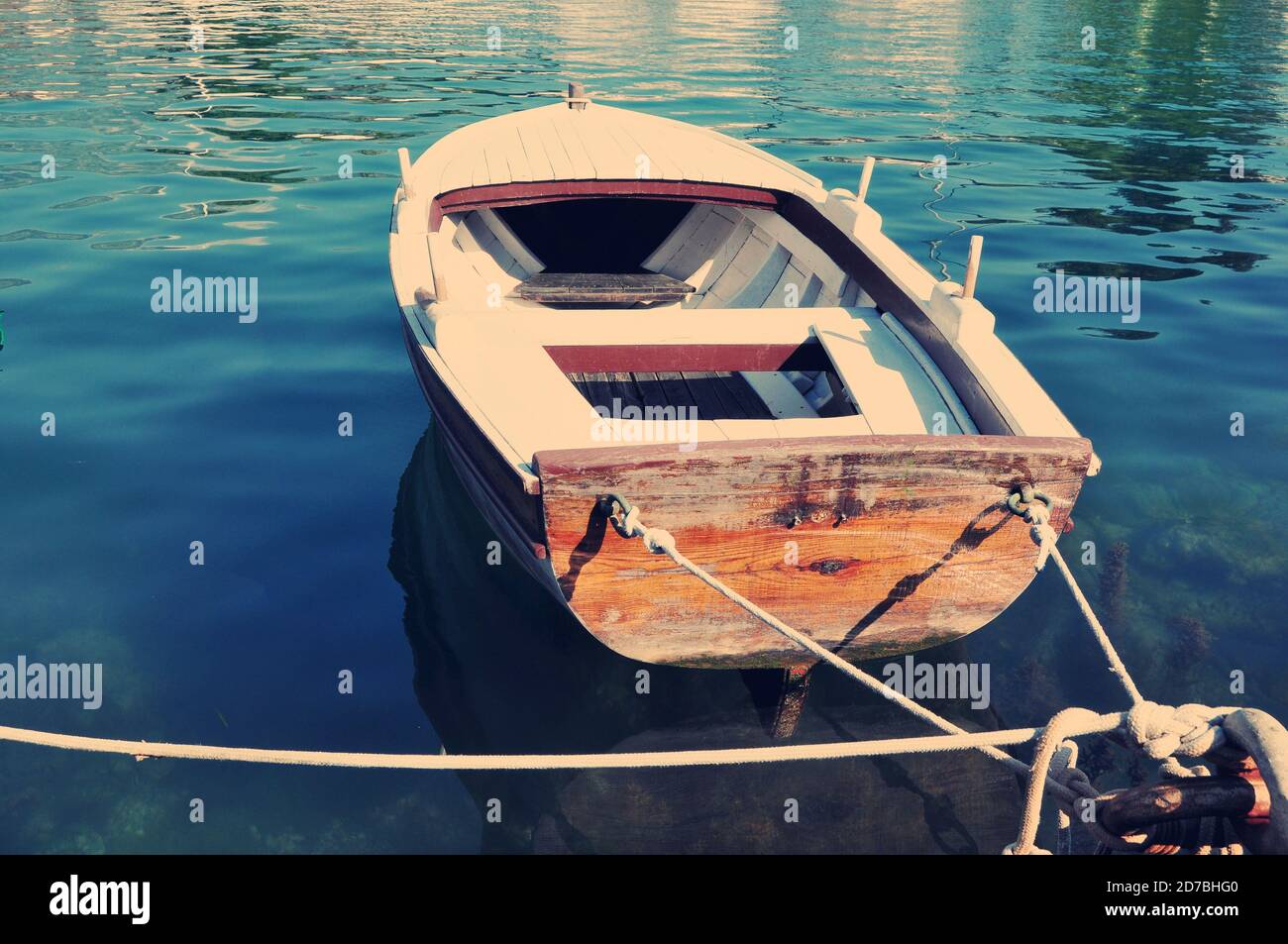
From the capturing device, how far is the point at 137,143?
15.2 m

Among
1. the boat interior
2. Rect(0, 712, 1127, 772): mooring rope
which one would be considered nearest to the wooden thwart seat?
the boat interior

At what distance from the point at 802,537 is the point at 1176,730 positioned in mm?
1687

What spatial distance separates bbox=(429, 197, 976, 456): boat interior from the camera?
4941 millimetres

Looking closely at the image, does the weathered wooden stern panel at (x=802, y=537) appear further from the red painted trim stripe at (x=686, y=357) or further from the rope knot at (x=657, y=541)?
the red painted trim stripe at (x=686, y=357)

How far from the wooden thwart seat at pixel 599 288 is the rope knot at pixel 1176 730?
5773 millimetres

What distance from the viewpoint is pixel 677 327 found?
557 centimetres

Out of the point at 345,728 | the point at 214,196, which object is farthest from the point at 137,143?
the point at 345,728

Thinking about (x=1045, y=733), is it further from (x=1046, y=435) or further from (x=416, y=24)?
(x=416, y=24)

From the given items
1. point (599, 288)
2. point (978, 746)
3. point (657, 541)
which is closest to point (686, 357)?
point (657, 541)

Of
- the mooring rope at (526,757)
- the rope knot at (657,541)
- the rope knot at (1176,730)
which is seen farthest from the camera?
the rope knot at (657,541)

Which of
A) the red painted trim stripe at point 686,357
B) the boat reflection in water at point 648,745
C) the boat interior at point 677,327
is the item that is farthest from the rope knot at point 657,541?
the red painted trim stripe at point 686,357

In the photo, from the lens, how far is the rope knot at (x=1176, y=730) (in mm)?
2732

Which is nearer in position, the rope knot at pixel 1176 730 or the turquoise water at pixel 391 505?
the rope knot at pixel 1176 730
